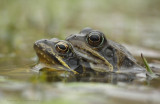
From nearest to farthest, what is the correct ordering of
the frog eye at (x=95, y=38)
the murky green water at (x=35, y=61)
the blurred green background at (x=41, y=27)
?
the murky green water at (x=35, y=61) < the frog eye at (x=95, y=38) < the blurred green background at (x=41, y=27)

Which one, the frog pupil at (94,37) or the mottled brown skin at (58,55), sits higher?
the frog pupil at (94,37)

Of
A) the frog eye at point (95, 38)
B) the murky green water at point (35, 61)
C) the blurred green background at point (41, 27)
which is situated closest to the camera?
the murky green water at point (35, 61)

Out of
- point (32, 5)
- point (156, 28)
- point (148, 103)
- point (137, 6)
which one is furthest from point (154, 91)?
point (137, 6)

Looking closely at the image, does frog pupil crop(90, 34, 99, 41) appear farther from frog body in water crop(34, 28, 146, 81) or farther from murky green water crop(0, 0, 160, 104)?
murky green water crop(0, 0, 160, 104)

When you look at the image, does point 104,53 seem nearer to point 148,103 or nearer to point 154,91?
point 154,91

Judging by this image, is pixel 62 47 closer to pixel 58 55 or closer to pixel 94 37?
pixel 58 55

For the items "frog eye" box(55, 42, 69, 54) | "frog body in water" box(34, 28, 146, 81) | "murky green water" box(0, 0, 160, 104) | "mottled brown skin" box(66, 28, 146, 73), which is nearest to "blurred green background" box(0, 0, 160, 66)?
"murky green water" box(0, 0, 160, 104)

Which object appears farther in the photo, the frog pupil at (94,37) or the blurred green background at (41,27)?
the blurred green background at (41,27)

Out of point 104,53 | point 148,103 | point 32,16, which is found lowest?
point 148,103

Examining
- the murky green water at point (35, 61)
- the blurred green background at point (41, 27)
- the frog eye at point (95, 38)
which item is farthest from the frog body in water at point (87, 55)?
the blurred green background at point (41, 27)

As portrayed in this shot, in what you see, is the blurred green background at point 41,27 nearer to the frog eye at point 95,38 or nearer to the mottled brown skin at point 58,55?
the mottled brown skin at point 58,55
